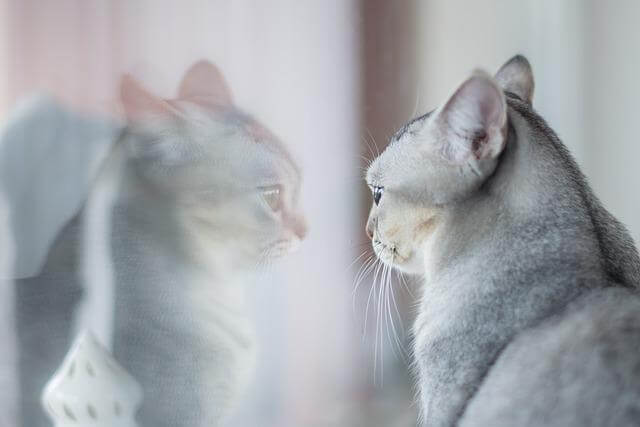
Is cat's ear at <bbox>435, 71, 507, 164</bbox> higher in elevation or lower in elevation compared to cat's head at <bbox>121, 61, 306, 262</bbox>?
higher

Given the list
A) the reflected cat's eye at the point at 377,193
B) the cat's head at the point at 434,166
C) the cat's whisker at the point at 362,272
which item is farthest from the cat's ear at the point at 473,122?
the cat's whisker at the point at 362,272

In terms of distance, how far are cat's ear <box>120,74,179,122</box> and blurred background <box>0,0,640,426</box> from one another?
2 cm

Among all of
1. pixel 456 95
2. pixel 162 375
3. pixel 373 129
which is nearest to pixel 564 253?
pixel 456 95

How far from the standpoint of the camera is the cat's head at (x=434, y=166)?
81 centimetres

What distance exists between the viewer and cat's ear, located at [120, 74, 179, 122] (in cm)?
93

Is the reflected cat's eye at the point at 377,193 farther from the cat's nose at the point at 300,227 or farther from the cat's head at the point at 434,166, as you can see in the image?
the cat's nose at the point at 300,227

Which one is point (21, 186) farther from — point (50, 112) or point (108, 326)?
point (108, 326)

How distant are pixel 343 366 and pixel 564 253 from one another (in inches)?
15.5

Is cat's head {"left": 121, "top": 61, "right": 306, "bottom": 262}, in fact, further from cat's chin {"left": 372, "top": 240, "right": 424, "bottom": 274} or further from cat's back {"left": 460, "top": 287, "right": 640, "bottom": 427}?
cat's back {"left": 460, "top": 287, "right": 640, "bottom": 427}

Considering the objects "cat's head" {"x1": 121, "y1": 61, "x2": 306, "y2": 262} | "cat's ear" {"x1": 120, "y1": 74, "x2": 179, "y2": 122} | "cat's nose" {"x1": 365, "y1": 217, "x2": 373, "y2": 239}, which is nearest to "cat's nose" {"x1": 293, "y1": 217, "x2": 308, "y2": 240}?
"cat's head" {"x1": 121, "y1": 61, "x2": 306, "y2": 262}

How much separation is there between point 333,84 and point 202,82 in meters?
0.20

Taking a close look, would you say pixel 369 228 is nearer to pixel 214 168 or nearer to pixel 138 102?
pixel 214 168

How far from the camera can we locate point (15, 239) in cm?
91

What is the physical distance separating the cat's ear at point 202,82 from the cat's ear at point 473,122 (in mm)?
310
